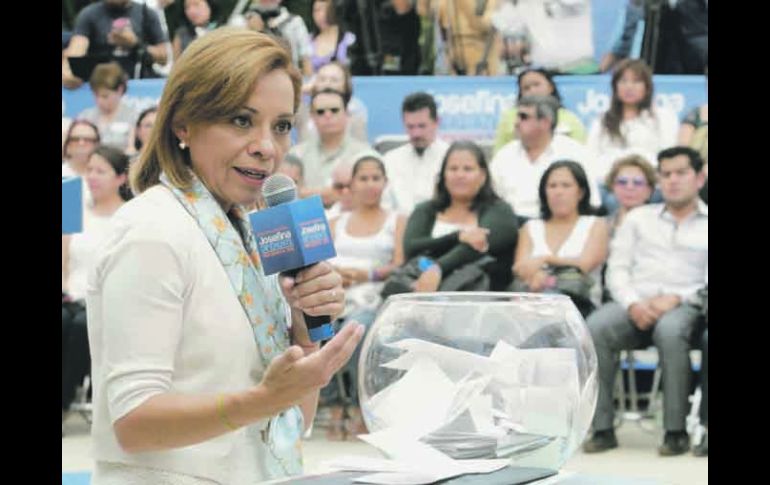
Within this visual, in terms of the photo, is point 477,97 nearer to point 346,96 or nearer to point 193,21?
point 346,96

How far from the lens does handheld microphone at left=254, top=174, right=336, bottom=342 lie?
5.30 ft

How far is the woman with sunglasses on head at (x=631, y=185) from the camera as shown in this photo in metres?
6.31

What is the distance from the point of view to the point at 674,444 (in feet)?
18.7

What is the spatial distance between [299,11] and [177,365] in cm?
588

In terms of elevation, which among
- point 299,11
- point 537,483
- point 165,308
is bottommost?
point 537,483

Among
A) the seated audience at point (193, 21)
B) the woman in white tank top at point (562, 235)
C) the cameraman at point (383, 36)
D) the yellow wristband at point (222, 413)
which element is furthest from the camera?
the seated audience at point (193, 21)

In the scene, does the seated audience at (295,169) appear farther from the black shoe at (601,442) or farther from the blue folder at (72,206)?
the black shoe at (601,442)

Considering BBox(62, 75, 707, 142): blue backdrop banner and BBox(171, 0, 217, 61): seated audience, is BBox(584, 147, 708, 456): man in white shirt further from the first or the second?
BBox(171, 0, 217, 61): seated audience

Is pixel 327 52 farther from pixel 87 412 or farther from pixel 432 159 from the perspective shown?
pixel 87 412

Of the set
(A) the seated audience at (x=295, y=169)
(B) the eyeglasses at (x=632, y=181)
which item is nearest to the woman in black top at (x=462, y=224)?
(B) the eyeglasses at (x=632, y=181)

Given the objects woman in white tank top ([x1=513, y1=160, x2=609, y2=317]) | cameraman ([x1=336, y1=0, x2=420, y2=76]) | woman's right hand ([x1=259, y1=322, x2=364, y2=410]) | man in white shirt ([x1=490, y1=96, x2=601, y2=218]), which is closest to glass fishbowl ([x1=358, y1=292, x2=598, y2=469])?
woman's right hand ([x1=259, y1=322, x2=364, y2=410])

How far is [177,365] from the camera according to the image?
1.70 metres

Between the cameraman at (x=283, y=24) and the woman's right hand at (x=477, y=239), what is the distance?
153 centimetres
